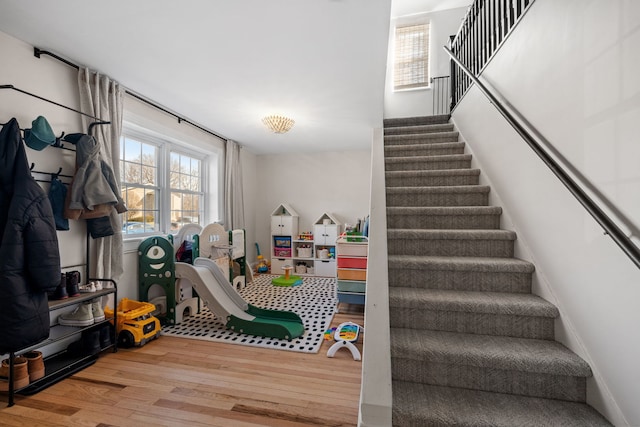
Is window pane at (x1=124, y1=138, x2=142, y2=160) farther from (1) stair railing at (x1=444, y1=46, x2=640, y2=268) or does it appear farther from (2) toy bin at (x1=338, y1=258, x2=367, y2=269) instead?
(1) stair railing at (x1=444, y1=46, x2=640, y2=268)

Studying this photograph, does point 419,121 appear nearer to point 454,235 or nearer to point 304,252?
point 454,235

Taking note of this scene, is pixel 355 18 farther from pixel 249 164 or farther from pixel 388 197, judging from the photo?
pixel 249 164

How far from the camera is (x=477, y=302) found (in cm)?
134

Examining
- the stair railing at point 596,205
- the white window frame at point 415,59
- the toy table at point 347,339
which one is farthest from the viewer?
the white window frame at point 415,59

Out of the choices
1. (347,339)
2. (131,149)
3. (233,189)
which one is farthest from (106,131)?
(347,339)

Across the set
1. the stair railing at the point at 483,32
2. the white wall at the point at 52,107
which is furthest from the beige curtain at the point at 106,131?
the stair railing at the point at 483,32

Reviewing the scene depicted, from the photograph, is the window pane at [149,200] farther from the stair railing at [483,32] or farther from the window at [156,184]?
the stair railing at [483,32]

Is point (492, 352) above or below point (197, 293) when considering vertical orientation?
above

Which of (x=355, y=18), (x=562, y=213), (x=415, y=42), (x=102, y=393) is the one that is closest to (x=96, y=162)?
(x=102, y=393)

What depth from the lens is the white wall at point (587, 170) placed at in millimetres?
955

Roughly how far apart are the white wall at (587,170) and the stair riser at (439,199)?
37cm

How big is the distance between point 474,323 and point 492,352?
0.65 ft

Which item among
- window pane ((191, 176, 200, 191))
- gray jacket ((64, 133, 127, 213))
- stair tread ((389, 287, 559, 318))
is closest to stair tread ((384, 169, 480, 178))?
stair tread ((389, 287, 559, 318))

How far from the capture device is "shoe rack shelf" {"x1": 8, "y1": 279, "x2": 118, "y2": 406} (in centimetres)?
175
